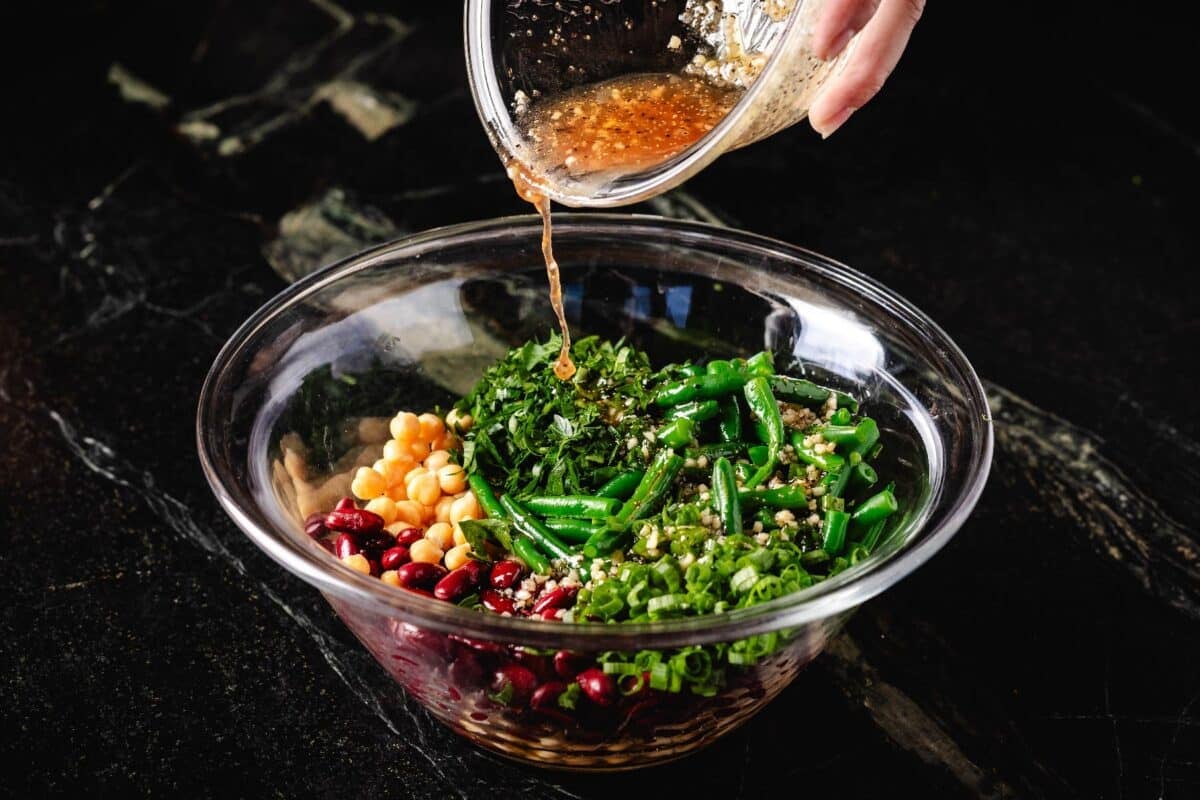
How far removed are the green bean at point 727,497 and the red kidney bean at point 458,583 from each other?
0.50 meters

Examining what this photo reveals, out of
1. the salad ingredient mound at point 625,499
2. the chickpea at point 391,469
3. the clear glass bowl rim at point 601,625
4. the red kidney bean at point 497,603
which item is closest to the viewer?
the clear glass bowl rim at point 601,625

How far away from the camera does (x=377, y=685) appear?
8.47 feet

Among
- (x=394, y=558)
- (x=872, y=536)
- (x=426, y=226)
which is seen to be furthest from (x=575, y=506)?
(x=426, y=226)


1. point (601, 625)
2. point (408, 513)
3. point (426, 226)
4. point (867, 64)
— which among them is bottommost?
point (426, 226)

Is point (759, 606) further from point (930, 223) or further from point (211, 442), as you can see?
point (930, 223)

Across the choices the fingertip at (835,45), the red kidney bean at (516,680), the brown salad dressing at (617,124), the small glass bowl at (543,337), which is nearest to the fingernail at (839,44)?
the fingertip at (835,45)

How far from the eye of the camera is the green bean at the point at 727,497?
2.40m

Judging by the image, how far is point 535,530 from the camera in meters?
2.53

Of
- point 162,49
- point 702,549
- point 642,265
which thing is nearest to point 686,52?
point 642,265

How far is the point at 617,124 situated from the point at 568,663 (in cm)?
109

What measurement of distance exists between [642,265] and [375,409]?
0.73 metres

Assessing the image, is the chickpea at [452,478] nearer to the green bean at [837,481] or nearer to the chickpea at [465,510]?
the chickpea at [465,510]

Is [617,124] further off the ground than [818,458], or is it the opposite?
[617,124]

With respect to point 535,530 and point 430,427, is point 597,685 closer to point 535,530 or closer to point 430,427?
point 535,530
